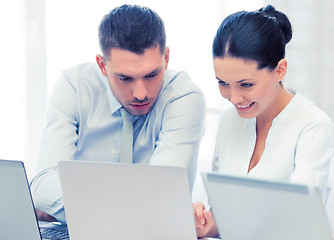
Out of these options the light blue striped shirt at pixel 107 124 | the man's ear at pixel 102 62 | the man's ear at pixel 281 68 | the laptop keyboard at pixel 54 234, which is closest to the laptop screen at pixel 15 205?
the laptop keyboard at pixel 54 234

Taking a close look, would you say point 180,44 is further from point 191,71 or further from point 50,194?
point 50,194

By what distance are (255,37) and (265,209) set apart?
2.67ft

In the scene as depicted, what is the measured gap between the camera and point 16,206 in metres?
1.22

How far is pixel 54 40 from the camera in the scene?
3.21m

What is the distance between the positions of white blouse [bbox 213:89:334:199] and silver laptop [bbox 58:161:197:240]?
0.50 m

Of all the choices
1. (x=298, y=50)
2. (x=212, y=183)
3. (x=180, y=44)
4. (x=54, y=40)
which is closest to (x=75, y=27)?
(x=54, y=40)

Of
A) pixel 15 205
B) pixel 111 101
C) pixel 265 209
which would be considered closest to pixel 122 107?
pixel 111 101

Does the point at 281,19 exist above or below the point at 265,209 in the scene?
above

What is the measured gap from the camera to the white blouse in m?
1.57

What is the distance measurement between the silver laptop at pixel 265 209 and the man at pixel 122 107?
82cm

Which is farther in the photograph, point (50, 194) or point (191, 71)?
point (191, 71)

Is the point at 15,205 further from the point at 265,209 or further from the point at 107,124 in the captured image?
the point at 107,124

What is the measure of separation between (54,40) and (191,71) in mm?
883

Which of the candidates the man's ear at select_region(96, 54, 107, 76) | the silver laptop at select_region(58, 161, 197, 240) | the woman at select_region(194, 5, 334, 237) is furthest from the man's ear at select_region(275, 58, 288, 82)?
the silver laptop at select_region(58, 161, 197, 240)
